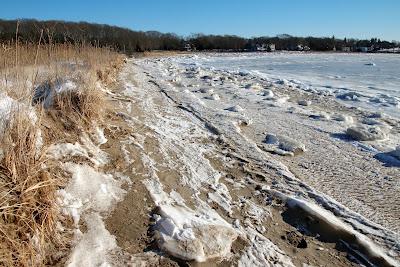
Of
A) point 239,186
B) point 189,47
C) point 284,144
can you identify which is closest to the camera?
point 239,186

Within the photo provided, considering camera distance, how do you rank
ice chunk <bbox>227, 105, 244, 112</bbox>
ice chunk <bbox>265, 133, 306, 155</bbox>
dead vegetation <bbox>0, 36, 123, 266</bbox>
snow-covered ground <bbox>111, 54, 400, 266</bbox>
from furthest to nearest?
ice chunk <bbox>227, 105, 244, 112</bbox> < ice chunk <bbox>265, 133, 306, 155</bbox> < snow-covered ground <bbox>111, 54, 400, 266</bbox> < dead vegetation <bbox>0, 36, 123, 266</bbox>

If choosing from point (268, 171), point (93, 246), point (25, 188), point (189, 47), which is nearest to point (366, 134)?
point (268, 171)

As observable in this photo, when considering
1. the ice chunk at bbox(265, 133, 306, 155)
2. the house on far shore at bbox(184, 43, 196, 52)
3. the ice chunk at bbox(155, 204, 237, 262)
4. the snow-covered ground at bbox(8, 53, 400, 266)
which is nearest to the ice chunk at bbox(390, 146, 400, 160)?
the snow-covered ground at bbox(8, 53, 400, 266)

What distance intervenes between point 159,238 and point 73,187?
95cm

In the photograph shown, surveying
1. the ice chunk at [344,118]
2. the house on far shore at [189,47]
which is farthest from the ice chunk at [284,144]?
the house on far shore at [189,47]

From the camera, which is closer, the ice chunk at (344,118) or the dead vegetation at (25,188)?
the dead vegetation at (25,188)

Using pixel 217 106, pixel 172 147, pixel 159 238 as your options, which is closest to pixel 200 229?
pixel 159 238

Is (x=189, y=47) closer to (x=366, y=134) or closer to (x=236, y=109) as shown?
(x=236, y=109)

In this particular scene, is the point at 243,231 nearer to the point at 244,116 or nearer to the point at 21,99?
the point at 21,99

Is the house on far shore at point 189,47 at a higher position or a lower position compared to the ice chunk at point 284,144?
higher

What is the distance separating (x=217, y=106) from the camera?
9.38 metres

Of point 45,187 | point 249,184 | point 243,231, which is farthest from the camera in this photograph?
point 249,184

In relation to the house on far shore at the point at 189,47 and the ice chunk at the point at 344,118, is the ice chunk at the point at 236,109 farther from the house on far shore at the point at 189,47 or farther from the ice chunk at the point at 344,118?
the house on far shore at the point at 189,47

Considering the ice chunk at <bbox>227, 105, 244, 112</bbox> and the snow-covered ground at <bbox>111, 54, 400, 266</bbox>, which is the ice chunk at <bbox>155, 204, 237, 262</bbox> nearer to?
the snow-covered ground at <bbox>111, 54, 400, 266</bbox>
